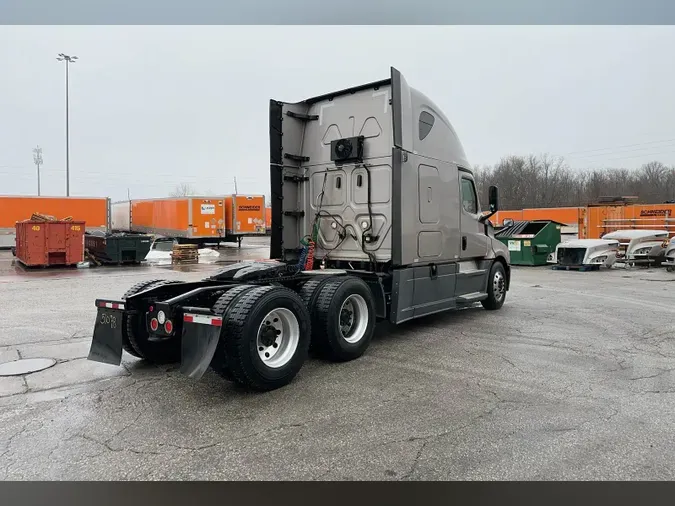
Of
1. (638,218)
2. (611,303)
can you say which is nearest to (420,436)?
(611,303)

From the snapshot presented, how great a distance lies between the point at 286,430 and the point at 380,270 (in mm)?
3602

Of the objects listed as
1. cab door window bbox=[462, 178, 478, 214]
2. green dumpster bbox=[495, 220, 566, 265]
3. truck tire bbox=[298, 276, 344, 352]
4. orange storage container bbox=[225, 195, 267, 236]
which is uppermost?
orange storage container bbox=[225, 195, 267, 236]

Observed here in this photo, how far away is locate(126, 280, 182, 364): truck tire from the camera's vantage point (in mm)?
5477

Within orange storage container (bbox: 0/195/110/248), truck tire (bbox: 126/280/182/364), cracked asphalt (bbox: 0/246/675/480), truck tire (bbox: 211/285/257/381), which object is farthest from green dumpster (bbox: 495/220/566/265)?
orange storage container (bbox: 0/195/110/248)

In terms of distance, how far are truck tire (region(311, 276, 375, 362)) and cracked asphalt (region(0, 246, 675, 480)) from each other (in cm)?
21

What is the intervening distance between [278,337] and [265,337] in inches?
6.2

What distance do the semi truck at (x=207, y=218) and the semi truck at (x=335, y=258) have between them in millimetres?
22905

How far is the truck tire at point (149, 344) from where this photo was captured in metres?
5.48

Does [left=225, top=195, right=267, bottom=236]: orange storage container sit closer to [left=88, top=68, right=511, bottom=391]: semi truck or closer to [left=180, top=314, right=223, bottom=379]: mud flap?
[left=88, top=68, right=511, bottom=391]: semi truck

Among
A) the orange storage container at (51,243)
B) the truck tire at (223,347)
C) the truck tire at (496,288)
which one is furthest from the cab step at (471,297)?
the orange storage container at (51,243)

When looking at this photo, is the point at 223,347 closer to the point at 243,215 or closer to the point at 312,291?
the point at 312,291

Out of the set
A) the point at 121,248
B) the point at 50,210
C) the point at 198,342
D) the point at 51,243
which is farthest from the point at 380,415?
the point at 50,210

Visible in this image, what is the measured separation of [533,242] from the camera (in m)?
20.0

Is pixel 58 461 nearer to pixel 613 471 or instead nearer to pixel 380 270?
pixel 613 471
